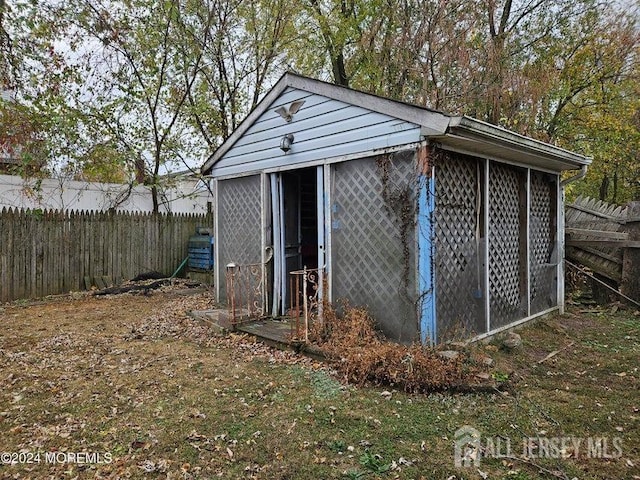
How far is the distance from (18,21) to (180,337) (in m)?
7.38

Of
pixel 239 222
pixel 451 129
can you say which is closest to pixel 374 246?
pixel 451 129

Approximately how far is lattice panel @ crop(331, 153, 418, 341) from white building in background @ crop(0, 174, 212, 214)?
802 centimetres

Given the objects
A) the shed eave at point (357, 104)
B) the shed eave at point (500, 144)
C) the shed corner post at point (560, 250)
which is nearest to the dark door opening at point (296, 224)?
the shed eave at point (357, 104)

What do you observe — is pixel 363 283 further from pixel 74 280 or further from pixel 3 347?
pixel 74 280

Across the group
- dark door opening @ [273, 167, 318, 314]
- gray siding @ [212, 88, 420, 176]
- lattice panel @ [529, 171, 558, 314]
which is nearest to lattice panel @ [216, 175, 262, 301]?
gray siding @ [212, 88, 420, 176]

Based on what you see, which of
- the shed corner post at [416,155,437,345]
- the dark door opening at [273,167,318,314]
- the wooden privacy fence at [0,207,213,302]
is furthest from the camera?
the wooden privacy fence at [0,207,213,302]

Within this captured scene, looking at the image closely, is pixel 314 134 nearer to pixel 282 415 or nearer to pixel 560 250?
pixel 282 415

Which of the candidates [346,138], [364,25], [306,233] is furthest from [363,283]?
[364,25]

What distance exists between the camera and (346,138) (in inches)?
186

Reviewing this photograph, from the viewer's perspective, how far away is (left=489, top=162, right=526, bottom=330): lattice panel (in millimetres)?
4996

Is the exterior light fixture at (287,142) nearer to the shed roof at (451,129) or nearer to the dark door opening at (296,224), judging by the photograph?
the dark door opening at (296,224)

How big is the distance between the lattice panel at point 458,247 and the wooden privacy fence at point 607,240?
3.34 metres

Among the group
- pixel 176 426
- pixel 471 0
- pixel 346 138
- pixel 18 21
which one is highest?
pixel 471 0

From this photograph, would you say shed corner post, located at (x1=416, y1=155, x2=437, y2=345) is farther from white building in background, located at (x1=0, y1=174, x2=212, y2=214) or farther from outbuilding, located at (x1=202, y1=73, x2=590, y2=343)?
white building in background, located at (x1=0, y1=174, x2=212, y2=214)
